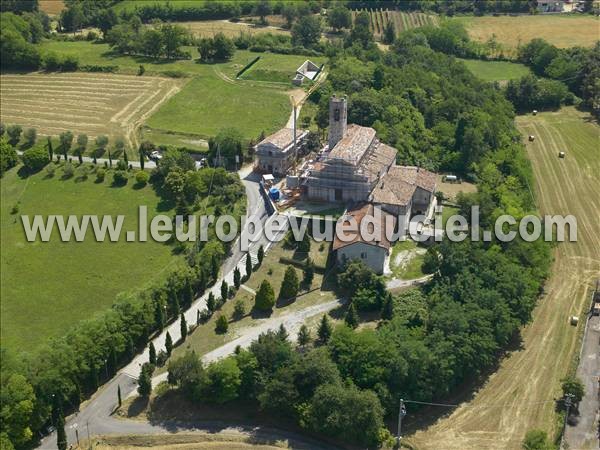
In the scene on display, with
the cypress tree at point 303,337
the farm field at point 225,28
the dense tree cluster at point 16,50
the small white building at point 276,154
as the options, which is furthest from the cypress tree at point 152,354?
the farm field at point 225,28

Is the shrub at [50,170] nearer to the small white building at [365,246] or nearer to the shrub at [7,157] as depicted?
the shrub at [7,157]

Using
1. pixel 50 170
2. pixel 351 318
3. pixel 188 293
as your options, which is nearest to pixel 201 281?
pixel 188 293

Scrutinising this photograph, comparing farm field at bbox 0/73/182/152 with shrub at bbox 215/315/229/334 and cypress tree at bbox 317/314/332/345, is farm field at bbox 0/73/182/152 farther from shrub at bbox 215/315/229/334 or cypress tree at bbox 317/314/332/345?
cypress tree at bbox 317/314/332/345

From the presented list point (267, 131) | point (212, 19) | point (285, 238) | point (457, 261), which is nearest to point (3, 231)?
point (285, 238)

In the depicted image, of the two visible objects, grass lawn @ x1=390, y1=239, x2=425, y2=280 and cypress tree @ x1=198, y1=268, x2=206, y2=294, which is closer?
cypress tree @ x1=198, y1=268, x2=206, y2=294

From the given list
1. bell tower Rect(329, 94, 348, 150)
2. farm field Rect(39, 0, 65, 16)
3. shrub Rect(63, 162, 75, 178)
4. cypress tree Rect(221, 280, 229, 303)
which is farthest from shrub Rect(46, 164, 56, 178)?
farm field Rect(39, 0, 65, 16)

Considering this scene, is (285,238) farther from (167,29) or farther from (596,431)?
(167,29)

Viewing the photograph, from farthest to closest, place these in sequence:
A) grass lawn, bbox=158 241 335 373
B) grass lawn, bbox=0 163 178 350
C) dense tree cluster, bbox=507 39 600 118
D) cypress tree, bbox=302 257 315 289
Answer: dense tree cluster, bbox=507 39 600 118
cypress tree, bbox=302 257 315 289
grass lawn, bbox=0 163 178 350
grass lawn, bbox=158 241 335 373
